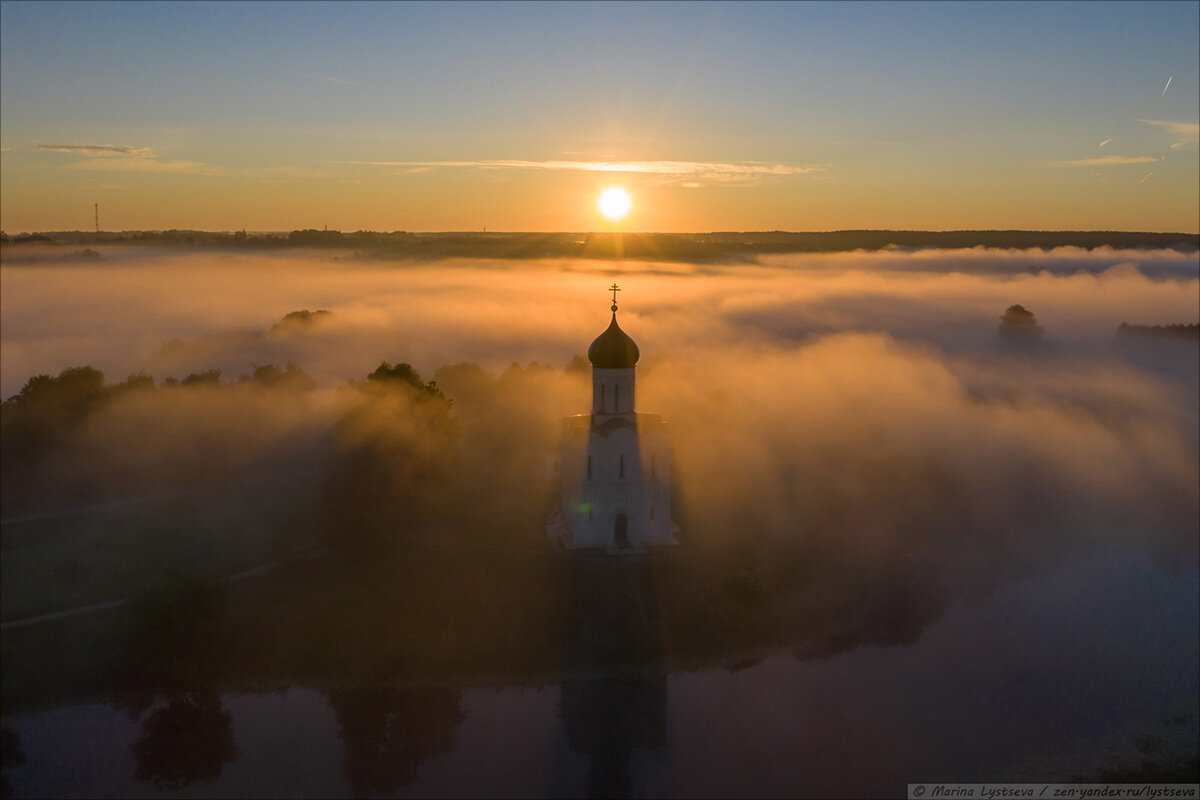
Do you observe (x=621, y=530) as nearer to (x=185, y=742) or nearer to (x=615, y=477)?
(x=615, y=477)

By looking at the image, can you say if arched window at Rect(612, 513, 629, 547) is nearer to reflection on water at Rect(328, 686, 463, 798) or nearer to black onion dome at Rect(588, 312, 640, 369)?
black onion dome at Rect(588, 312, 640, 369)

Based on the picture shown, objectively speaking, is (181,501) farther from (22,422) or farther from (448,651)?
(448,651)

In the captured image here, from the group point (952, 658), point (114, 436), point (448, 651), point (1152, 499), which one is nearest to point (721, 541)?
point (952, 658)

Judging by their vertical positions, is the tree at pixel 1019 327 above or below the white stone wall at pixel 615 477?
above

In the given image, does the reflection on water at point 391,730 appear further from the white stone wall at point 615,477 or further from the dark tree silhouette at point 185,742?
the white stone wall at point 615,477

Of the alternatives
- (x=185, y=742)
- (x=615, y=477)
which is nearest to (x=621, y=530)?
(x=615, y=477)

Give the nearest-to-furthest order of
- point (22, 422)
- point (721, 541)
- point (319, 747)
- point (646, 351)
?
point (319, 747), point (721, 541), point (22, 422), point (646, 351)

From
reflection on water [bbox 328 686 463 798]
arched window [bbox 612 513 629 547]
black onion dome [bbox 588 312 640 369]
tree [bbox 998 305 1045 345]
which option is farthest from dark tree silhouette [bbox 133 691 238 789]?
tree [bbox 998 305 1045 345]

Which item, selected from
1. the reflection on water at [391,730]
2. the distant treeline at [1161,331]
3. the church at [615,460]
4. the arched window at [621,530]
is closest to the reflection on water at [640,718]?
the reflection on water at [391,730]
